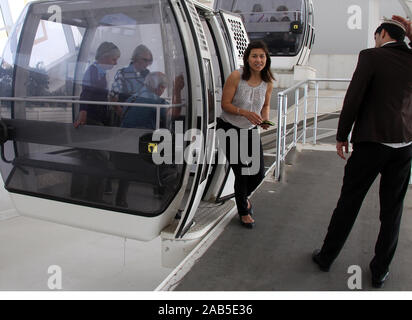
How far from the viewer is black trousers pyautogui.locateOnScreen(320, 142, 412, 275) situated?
6.32ft

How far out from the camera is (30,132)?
105 inches

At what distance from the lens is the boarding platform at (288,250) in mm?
2117

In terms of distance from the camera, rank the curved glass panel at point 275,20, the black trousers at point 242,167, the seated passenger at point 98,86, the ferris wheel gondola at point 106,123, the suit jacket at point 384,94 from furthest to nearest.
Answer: the curved glass panel at point 275,20 < the black trousers at point 242,167 < the seated passenger at point 98,86 < the ferris wheel gondola at point 106,123 < the suit jacket at point 384,94

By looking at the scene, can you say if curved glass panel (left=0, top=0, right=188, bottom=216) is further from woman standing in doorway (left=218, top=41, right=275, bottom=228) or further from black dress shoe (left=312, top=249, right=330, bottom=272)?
black dress shoe (left=312, top=249, right=330, bottom=272)

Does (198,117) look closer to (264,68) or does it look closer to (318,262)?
(264,68)

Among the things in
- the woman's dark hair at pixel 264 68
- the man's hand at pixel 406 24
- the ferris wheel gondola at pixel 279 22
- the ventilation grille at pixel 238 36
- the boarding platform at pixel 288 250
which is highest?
the ferris wheel gondola at pixel 279 22

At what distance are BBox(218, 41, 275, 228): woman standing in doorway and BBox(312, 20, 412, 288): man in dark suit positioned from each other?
0.72 meters

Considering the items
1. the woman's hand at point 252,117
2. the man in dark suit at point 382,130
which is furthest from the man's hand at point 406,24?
the woman's hand at point 252,117

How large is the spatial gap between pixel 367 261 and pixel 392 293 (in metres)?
0.36

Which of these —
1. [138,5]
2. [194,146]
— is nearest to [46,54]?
[138,5]

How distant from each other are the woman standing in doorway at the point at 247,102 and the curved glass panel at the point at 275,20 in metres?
6.09

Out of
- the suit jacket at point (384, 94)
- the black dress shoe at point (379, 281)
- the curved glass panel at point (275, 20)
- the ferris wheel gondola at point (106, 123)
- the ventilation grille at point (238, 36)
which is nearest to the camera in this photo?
the suit jacket at point (384, 94)

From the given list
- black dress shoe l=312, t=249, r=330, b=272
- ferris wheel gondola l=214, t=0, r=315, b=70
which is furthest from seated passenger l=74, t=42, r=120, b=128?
ferris wheel gondola l=214, t=0, r=315, b=70

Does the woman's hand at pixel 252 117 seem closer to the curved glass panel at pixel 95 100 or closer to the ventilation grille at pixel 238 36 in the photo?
the curved glass panel at pixel 95 100
